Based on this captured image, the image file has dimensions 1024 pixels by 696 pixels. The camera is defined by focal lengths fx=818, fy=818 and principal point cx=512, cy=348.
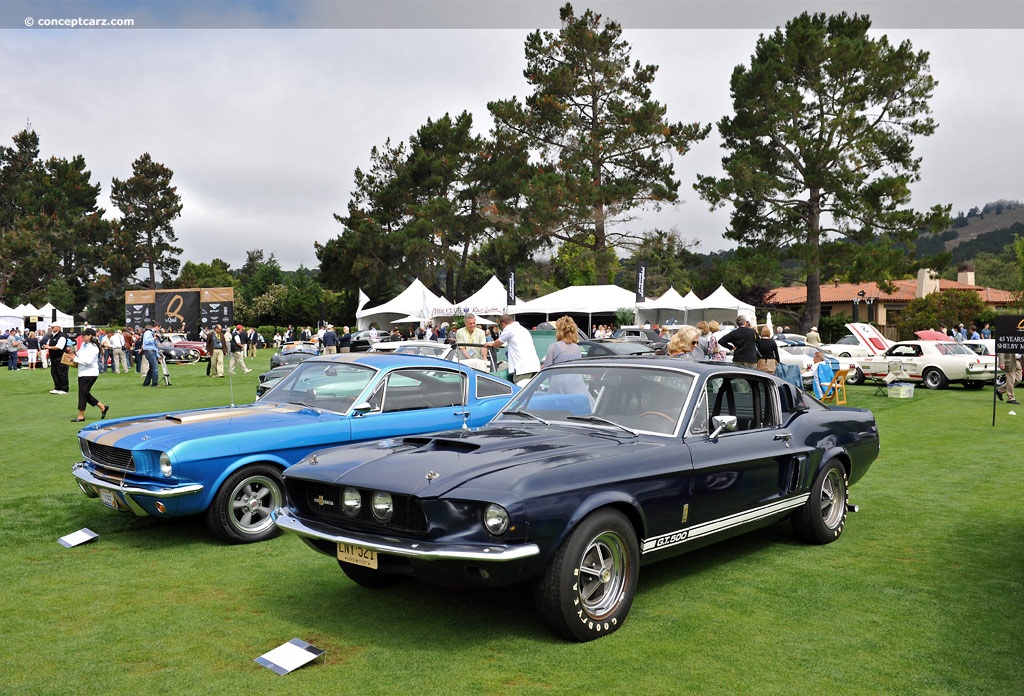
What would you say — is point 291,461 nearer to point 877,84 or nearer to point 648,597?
point 648,597

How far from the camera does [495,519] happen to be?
4.12 meters

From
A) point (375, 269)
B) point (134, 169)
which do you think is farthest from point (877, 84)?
point (134, 169)

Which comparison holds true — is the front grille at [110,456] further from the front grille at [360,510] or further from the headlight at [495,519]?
the headlight at [495,519]

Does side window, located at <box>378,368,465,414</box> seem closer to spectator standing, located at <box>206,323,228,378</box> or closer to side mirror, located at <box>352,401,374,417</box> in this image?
side mirror, located at <box>352,401,374,417</box>

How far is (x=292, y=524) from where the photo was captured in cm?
481

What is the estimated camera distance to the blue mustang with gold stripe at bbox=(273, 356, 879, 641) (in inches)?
165

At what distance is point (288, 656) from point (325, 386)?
3.92m

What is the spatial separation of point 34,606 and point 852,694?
4764 millimetres

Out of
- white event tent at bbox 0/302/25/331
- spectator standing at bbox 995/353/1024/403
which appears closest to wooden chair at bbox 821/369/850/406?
spectator standing at bbox 995/353/1024/403

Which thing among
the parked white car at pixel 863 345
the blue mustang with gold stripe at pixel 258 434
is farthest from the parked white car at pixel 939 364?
the blue mustang with gold stripe at pixel 258 434

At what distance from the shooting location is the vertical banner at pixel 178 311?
4644 cm

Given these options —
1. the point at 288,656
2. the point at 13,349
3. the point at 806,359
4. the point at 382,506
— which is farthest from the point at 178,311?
the point at 288,656

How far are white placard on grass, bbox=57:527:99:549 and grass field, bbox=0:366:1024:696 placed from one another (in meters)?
0.07

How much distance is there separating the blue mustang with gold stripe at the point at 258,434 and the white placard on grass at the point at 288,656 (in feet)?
7.60
